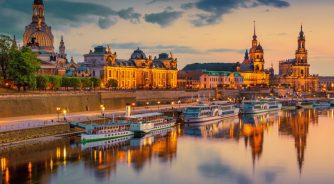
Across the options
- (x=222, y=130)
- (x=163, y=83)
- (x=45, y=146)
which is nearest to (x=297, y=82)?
(x=163, y=83)

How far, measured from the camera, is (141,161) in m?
38.0

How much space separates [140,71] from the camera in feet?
385

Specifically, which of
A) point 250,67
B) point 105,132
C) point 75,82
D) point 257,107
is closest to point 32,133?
point 105,132

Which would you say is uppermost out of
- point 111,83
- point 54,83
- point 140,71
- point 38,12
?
point 38,12

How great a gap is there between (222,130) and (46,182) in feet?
101

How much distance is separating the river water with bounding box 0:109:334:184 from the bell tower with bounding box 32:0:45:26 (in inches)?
2861

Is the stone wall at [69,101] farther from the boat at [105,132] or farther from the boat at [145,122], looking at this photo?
the boat at [105,132]

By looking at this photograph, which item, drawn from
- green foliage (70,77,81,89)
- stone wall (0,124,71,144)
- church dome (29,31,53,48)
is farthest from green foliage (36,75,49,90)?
church dome (29,31,53,48)

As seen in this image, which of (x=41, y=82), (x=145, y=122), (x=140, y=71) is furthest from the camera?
(x=140, y=71)

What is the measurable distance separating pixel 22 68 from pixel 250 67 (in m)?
124

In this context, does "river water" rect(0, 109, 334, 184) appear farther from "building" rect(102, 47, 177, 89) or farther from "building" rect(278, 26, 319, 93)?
"building" rect(278, 26, 319, 93)

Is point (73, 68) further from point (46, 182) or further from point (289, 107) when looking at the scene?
point (46, 182)

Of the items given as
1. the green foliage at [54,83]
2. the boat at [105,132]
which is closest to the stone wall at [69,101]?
the green foliage at [54,83]

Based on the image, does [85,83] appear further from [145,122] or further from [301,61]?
[301,61]
